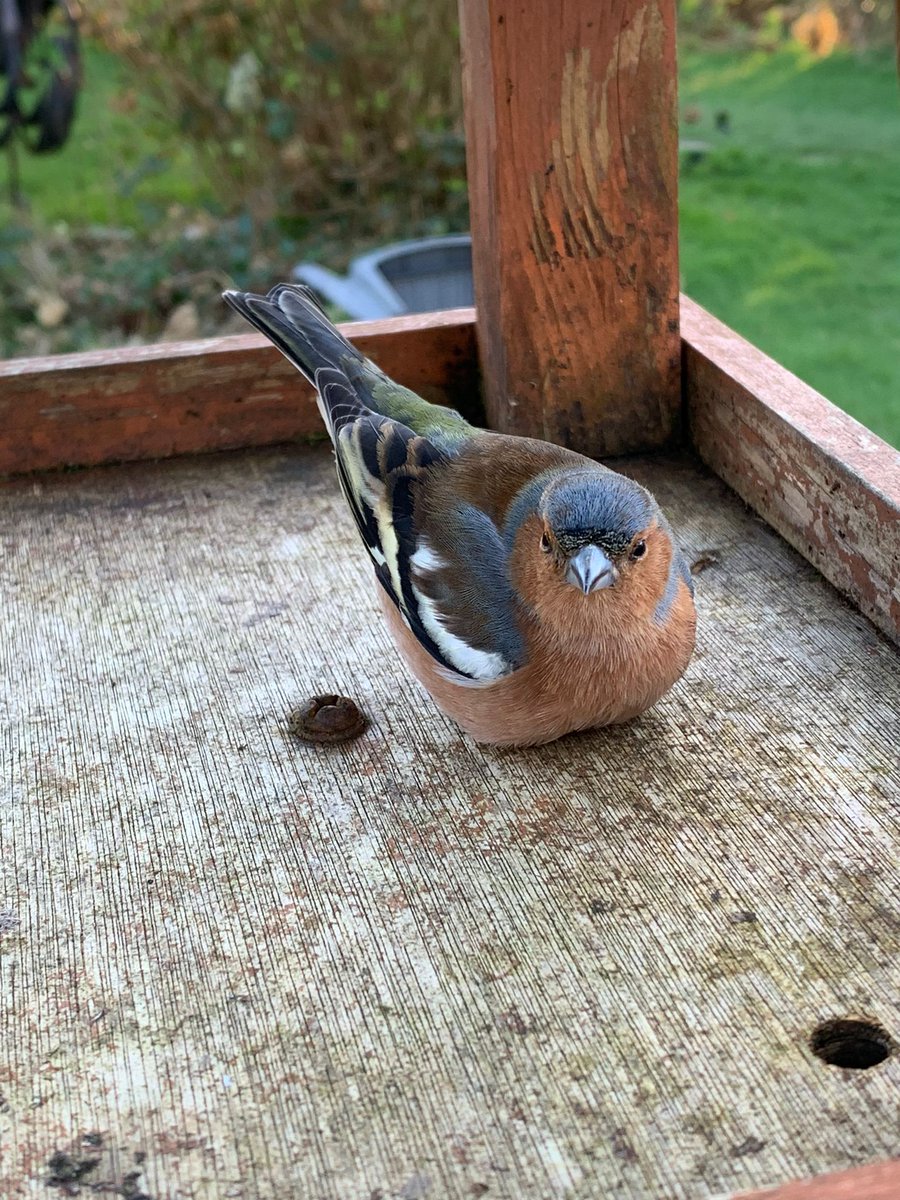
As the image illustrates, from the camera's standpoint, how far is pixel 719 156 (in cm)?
846

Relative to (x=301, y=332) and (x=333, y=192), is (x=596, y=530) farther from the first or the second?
(x=333, y=192)

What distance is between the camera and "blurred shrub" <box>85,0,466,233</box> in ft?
24.0

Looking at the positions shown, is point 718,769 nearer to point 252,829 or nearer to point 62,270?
point 252,829

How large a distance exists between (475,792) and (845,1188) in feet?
3.17

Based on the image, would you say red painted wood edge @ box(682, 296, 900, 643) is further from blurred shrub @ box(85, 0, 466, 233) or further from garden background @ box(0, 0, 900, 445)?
blurred shrub @ box(85, 0, 466, 233)

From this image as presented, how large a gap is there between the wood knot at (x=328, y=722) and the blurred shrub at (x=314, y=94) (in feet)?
19.1

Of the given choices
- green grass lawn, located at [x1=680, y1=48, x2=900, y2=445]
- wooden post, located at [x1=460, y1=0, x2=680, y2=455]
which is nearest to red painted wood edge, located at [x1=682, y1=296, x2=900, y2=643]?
wooden post, located at [x1=460, y1=0, x2=680, y2=455]

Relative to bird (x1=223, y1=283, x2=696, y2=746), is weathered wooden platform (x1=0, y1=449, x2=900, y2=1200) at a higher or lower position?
lower

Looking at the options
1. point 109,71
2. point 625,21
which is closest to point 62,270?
point 109,71

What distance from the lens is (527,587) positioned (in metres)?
2.12

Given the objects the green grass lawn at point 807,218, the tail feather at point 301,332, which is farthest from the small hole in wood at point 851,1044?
the green grass lawn at point 807,218

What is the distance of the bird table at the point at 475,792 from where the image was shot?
55.9 inches

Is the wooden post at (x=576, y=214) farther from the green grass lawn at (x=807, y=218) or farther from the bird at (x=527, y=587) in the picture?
the green grass lawn at (x=807, y=218)

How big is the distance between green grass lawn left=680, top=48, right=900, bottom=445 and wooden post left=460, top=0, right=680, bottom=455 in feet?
9.25
